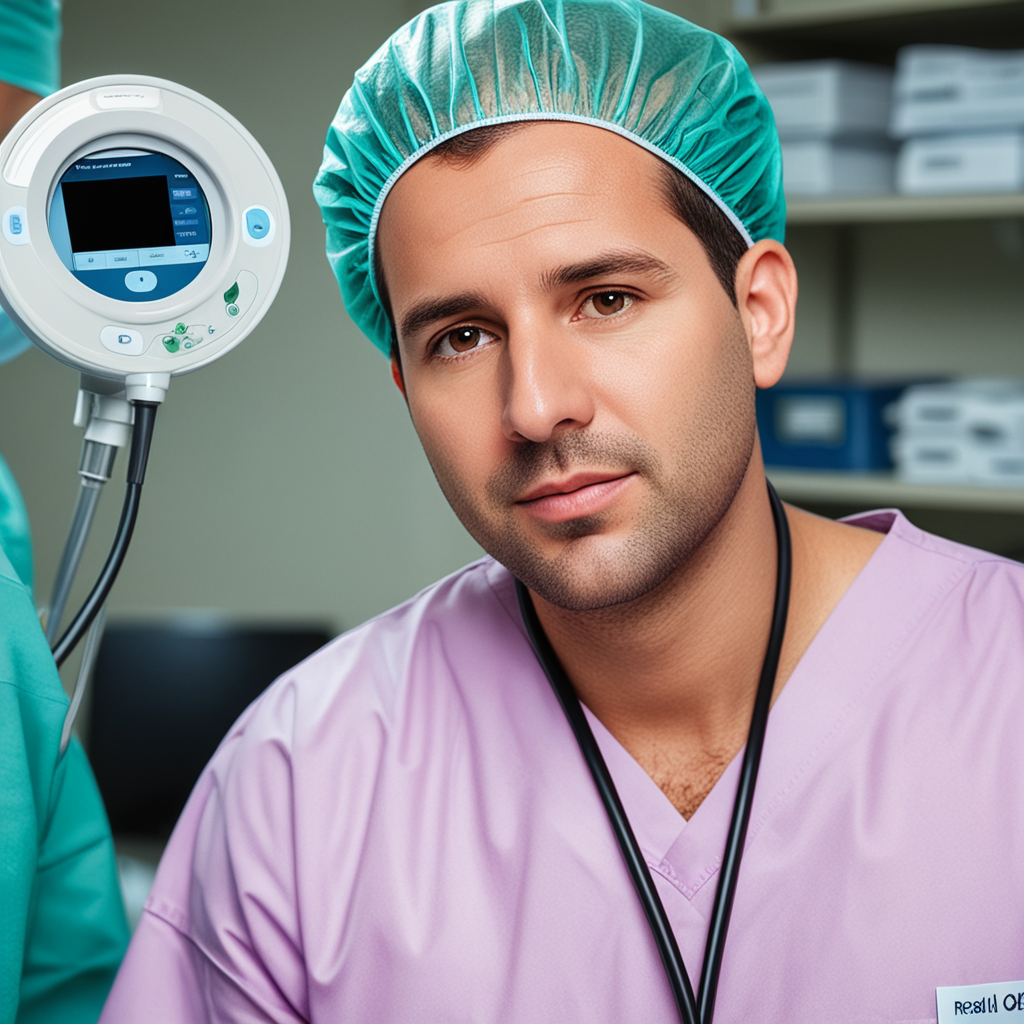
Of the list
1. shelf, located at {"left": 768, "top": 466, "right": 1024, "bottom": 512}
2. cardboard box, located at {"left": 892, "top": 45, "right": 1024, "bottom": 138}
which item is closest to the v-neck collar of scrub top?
shelf, located at {"left": 768, "top": 466, "right": 1024, "bottom": 512}

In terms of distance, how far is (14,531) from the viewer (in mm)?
1130

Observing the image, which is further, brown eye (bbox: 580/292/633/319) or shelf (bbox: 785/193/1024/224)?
shelf (bbox: 785/193/1024/224)

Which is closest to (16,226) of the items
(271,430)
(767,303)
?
(767,303)

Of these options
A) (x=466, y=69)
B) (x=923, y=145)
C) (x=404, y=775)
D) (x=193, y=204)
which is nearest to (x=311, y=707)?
(x=404, y=775)

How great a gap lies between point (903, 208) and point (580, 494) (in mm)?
1446

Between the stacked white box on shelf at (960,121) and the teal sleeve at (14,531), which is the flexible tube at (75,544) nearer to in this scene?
the teal sleeve at (14,531)

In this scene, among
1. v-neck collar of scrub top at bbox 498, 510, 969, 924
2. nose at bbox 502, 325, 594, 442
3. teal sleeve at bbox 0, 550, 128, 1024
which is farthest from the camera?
v-neck collar of scrub top at bbox 498, 510, 969, 924

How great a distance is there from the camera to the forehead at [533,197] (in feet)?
3.10

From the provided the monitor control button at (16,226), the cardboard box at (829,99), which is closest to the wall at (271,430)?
the cardboard box at (829,99)

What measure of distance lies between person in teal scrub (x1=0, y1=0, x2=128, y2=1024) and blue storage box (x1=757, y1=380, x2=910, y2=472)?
59.4 inches

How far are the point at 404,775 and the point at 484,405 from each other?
341 millimetres

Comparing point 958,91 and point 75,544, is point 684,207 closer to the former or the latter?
point 75,544

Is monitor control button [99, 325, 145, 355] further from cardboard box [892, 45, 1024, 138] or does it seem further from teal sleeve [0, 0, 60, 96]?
cardboard box [892, 45, 1024, 138]

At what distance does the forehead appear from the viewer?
0.94m
